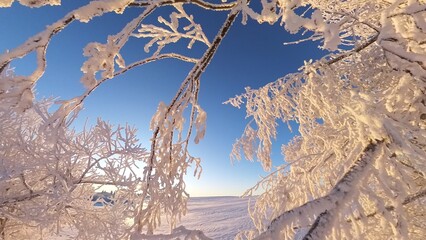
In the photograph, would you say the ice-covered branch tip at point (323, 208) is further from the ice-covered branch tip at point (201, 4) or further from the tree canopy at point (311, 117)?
the ice-covered branch tip at point (201, 4)

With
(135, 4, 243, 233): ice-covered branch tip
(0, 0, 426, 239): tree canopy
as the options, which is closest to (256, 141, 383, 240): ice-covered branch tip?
(0, 0, 426, 239): tree canopy

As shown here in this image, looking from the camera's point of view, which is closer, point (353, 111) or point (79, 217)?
point (353, 111)

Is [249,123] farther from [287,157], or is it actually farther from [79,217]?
[79,217]

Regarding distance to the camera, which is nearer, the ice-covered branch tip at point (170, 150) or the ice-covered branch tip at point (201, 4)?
the ice-covered branch tip at point (201, 4)

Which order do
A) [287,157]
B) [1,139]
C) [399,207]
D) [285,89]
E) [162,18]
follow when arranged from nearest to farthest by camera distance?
1. [399,207]
2. [162,18]
3. [285,89]
4. [287,157]
5. [1,139]

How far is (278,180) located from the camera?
4535 mm

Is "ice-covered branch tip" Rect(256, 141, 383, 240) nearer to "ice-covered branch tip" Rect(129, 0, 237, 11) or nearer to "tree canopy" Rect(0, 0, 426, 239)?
"tree canopy" Rect(0, 0, 426, 239)

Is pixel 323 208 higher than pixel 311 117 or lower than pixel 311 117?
lower

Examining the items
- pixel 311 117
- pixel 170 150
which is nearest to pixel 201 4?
pixel 170 150

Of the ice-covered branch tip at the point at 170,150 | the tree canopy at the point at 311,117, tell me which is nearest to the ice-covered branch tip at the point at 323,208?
the tree canopy at the point at 311,117

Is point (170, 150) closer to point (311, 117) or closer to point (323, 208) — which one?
point (323, 208)

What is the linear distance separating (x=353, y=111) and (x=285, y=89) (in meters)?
2.73

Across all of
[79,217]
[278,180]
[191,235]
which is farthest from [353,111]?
[79,217]

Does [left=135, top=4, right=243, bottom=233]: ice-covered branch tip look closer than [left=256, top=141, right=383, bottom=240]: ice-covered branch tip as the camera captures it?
No
